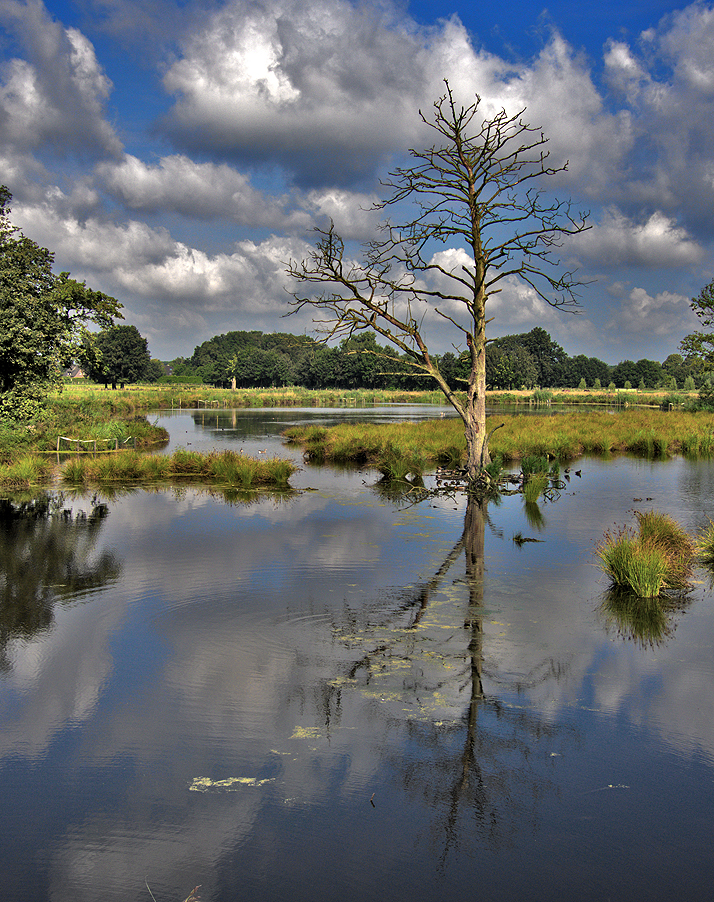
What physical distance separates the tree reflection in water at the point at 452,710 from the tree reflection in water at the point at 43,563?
3.97m

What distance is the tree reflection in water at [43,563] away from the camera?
8430 millimetres

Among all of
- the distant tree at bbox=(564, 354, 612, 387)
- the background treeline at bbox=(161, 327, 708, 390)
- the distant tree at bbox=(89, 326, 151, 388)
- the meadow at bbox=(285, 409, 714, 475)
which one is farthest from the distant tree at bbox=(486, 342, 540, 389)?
the meadow at bbox=(285, 409, 714, 475)

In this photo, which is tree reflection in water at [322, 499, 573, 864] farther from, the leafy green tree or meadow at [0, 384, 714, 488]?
the leafy green tree

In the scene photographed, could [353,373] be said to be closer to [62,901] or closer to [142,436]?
[142,436]

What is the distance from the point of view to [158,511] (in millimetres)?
16062

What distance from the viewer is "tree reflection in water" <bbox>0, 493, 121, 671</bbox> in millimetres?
8430

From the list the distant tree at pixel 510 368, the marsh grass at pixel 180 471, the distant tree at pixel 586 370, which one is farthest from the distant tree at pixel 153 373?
the marsh grass at pixel 180 471

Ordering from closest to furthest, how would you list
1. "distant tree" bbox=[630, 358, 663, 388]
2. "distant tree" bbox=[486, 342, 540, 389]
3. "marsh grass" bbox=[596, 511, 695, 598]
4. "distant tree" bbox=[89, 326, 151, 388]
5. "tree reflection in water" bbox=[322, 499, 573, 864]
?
1. "tree reflection in water" bbox=[322, 499, 573, 864]
2. "marsh grass" bbox=[596, 511, 695, 598]
3. "distant tree" bbox=[89, 326, 151, 388]
4. "distant tree" bbox=[486, 342, 540, 389]
5. "distant tree" bbox=[630, 358, 663, 388]

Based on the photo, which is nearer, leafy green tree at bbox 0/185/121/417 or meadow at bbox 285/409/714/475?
leafy green tree at bbox 0/185/121/417

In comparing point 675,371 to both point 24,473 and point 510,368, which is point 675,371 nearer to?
point 510,368

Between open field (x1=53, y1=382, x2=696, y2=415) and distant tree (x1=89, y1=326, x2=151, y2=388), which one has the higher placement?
distant tree (x1=89, y1=326, x2=151, y2=388)

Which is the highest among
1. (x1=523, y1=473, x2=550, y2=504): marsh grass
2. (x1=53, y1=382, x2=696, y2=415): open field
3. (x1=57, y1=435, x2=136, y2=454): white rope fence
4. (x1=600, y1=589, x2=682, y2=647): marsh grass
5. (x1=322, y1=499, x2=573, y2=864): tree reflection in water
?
(x1=53, y1=382, x2=696, y2=415): open field

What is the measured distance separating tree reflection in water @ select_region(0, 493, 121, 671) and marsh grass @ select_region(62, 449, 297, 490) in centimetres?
406

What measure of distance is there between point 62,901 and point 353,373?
121886 millimetres
